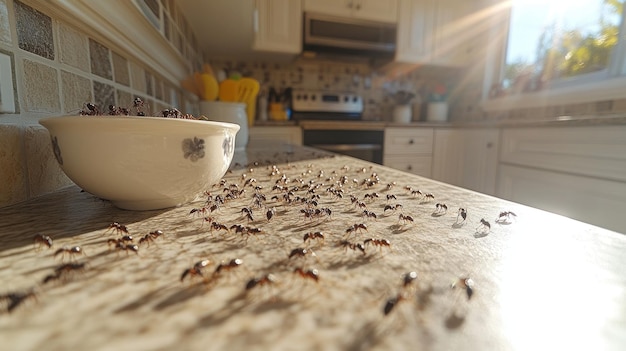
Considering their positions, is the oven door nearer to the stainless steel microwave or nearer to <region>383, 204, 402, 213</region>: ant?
the stainless steel microwave

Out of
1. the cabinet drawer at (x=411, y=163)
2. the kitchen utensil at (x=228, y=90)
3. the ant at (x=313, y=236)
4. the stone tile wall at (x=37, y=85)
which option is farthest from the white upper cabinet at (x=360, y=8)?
the ant at (x=313, y=236)

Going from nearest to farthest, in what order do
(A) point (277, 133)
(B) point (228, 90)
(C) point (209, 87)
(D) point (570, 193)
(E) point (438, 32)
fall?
(C) point (209, 87)
(B) point (228, 90)
(D) point (570, 193)
(A) point (277, 133)
(E) point (438, 32)

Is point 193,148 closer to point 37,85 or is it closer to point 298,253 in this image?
point 298,253

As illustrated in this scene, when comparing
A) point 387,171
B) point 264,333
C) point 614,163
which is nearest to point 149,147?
point 264,333

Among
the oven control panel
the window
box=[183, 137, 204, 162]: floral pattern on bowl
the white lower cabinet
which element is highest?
the window

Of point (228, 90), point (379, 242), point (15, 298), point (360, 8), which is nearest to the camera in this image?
point (15, 298)

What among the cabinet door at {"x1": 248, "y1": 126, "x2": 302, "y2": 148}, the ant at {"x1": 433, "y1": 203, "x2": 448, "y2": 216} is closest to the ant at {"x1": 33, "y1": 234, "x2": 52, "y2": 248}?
the ant at {"x1": 433, "y1": 203, "x2": 448, "y2": 216}

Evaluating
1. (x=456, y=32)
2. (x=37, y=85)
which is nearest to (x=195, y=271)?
(x=37, y=85)
